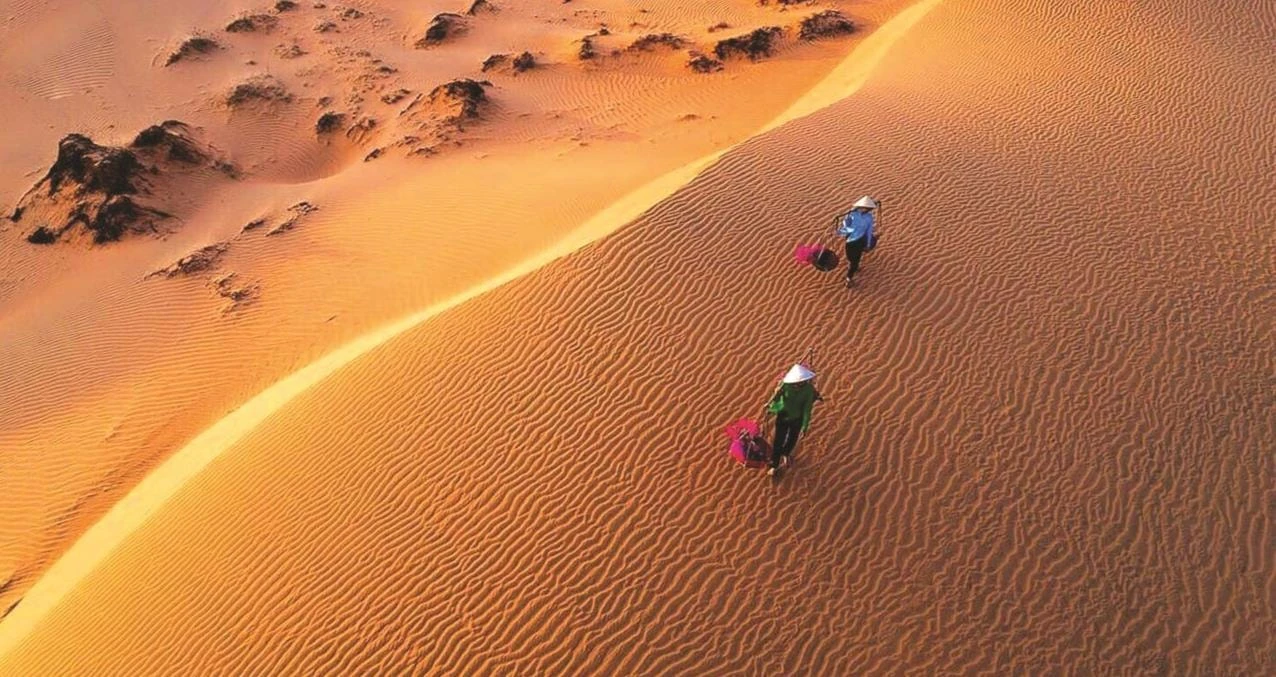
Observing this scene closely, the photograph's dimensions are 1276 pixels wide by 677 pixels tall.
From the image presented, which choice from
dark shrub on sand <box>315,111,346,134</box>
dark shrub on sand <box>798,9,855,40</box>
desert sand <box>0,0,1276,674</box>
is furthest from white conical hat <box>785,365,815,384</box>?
dark shrub on sand <box>798,9,855,40</box>

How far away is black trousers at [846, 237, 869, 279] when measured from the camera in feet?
25.9

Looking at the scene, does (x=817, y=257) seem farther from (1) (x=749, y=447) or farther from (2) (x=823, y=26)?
(2) (x=823, y=26)

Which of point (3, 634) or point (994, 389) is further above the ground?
point (994, 389)

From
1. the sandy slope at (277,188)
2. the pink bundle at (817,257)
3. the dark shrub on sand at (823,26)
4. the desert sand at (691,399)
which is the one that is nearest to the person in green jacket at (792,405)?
the desert sand at (691,399)

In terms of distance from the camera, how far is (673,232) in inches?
358

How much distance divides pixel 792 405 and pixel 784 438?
468mm

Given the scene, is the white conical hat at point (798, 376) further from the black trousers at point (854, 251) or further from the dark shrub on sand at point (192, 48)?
the dark shrub on sand at point (192, 48)

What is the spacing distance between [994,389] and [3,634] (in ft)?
32.4

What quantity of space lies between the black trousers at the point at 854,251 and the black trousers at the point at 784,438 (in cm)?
249

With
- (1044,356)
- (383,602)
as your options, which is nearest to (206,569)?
(383,602)

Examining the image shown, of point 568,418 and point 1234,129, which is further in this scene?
point 1234,129

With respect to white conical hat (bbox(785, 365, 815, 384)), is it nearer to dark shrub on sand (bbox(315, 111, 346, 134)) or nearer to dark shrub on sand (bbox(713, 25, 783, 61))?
dark shrub on sand (bbox(713, 25, 783, 61))

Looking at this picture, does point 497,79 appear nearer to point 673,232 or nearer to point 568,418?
point 673,232

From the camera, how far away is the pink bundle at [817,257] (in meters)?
8.43
